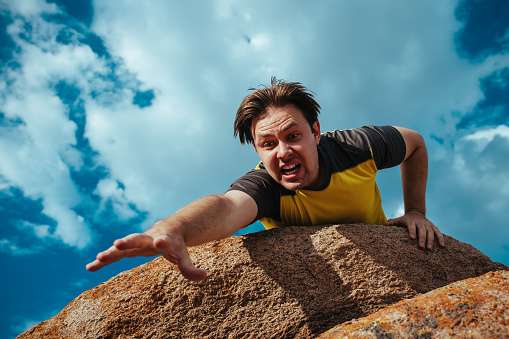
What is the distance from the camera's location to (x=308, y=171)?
2.86 m

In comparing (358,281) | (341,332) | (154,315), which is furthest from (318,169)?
(154,315)

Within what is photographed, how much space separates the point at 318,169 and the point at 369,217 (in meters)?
0.83

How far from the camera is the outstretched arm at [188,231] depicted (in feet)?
4.88

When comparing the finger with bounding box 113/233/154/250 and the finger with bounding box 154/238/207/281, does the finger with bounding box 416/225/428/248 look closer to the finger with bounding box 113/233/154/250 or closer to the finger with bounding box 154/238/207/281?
the finger with bounding box 154/238/207/281

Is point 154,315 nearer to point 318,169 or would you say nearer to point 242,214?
point 242,214

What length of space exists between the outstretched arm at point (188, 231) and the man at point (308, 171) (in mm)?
15

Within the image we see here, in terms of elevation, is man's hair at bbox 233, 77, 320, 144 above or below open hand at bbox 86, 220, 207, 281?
above

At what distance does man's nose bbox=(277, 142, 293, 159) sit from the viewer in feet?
9.17

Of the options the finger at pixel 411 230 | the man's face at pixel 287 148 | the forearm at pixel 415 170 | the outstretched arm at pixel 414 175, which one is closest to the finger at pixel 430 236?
the finger at pixel 411 230

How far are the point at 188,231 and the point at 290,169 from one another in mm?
1264

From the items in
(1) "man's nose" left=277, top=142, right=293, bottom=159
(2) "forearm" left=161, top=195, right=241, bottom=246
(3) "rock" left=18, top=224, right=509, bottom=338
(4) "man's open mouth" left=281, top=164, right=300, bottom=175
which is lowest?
(3) "rock" left=18, top=224, right=509, bottom=338

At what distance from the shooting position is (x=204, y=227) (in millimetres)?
2035

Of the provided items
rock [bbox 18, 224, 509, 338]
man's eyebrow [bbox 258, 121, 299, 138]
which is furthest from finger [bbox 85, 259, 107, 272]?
man's eyebrow [bbox 258, 121, 299, 138]

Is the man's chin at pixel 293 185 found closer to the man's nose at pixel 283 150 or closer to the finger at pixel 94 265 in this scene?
the man's nose at pixel 283 150
